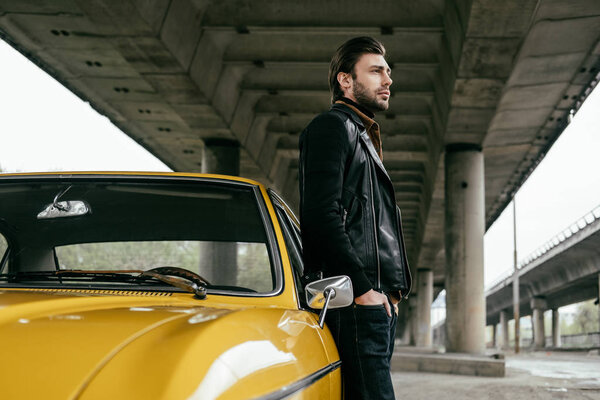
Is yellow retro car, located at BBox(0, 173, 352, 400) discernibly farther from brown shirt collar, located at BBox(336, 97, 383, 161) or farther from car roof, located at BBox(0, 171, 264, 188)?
brown shirt collar, located at BBox(336, 97, 383, 161)

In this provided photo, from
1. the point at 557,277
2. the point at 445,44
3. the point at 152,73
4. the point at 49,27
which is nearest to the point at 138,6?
the point at 152,73

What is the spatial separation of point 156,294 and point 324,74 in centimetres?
1783

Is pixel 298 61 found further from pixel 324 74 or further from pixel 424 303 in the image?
pixel 424 303

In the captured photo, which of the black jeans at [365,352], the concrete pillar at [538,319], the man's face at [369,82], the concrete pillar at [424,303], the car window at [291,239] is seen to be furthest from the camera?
the concrete pillar at [538,319]

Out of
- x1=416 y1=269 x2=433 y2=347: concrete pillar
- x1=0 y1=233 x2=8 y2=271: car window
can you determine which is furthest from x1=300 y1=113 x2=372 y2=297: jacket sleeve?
x1=416 y1=269 x2=433 y2=347: concrete pillar

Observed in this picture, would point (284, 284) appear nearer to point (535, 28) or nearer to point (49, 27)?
point (535, 28)

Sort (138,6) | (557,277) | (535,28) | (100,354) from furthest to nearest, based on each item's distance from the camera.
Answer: (557,277) < (535,28) < (138,6) < (100,354)

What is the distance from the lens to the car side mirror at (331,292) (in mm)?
2244

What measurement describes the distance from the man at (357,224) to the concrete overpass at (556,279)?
37096mm

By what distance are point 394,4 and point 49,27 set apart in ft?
26.1

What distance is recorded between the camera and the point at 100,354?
146cm

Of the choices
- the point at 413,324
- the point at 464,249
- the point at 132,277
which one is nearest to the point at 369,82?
the point at 132,277

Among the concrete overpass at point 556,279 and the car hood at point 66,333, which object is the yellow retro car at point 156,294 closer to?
the car hood at point 66,333

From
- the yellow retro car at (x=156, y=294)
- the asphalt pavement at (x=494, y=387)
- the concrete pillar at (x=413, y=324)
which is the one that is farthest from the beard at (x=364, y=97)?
the concrete pillar at (x=413, y=324)
